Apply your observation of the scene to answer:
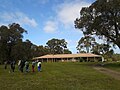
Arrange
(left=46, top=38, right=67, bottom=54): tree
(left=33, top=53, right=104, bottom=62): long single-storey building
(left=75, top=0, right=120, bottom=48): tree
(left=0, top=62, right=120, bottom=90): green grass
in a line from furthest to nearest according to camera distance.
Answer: (left=46, top=38, right=67, bottom=54): tree → (left=33, top=53, right=104, bottom=62): long single-storey building → (left=75, top=0, right=120, bottom=48): tree → (left=0, top=62, right=120, bottom=90): green grass

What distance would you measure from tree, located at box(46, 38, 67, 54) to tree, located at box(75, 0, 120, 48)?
9287cm

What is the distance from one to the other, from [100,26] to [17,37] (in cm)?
3994

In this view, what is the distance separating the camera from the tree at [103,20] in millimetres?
51469

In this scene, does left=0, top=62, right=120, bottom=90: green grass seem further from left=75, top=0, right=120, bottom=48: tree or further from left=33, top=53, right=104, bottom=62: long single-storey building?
left=33, top=53, right=104, bottom=62: long single-storey building

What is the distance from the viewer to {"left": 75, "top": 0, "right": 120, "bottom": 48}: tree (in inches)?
2026

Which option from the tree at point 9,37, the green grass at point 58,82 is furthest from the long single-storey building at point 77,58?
the green grass at point 58,82

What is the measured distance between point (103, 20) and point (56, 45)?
9732 cm

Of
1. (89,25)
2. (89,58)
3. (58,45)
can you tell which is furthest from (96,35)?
(58,45)

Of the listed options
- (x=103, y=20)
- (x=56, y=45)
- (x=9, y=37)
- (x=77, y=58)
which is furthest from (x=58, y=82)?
(x=56, y=45)

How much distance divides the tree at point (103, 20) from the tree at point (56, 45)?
9287cm

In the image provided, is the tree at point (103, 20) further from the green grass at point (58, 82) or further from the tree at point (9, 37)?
the tree at point (9, 37)

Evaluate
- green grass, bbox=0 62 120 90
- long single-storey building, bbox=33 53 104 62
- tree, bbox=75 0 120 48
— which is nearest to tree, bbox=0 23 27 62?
long single-storey building, bbox=33 53 104 62

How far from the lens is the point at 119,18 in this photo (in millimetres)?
50875

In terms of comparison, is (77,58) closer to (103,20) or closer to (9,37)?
(9,37)
